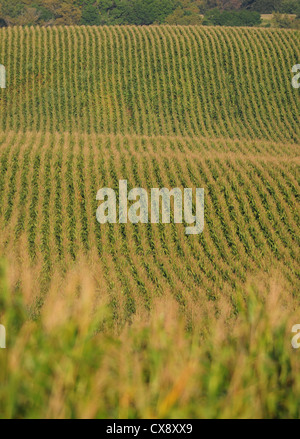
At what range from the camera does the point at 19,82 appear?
2539 cm

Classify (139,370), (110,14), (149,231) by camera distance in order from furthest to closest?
Answer: 1. (110,14)
2. (149,231)
3. (139,370)

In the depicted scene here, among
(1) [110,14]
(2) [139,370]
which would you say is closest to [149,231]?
(2) [139,370]

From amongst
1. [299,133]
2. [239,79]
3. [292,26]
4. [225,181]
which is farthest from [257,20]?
[225,181]

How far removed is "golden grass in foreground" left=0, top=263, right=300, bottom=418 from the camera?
2.52 meters

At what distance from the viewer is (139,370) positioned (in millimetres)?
2770

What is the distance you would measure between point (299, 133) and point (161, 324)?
2158 centimetres

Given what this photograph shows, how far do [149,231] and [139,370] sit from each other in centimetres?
835

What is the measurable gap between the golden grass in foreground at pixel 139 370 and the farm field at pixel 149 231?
12 mm

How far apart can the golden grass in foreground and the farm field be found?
1cm

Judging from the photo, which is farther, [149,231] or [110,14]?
[110,14]

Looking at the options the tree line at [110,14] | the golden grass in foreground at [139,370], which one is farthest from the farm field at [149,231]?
the tree line at [110,14]

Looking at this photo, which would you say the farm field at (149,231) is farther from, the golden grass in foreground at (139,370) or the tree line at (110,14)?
the tree line at (110,14)

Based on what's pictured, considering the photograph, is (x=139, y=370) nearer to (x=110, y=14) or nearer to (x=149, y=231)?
(x=149, y=231)

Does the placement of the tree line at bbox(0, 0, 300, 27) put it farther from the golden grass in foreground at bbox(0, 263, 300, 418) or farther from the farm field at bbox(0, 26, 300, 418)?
the golden grass in foreground at bbox(0, 263, 300, 418)
